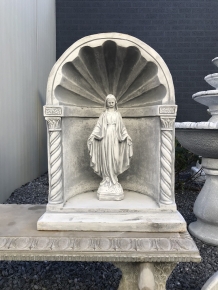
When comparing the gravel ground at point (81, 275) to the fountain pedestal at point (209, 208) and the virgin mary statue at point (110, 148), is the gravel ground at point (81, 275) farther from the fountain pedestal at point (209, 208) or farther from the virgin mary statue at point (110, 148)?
the virgin mary statue at point (110, 148)

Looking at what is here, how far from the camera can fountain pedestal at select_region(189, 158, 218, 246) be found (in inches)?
127

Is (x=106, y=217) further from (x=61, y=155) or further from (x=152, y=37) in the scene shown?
(x=152, y=37)

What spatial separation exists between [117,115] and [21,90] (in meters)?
3.09

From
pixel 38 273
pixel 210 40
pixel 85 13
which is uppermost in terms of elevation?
pixel 85 13

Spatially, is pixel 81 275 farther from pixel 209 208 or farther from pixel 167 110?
pixel 167 110

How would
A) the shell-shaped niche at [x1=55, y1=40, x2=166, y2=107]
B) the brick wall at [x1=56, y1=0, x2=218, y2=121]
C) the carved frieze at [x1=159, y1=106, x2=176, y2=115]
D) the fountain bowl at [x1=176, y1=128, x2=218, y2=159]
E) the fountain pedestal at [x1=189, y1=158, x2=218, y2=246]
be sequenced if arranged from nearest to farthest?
the carved frieze at [x1=159, y1=106, x2=176, y2=115]
the shell-shaped niche at [x1=55, y1=40, x2=166, y2=107]
the fountain bowl at [x1=176, y1=128, x2=218, y2=159]
the fountain pedestal at [x1=189, y1=158, x2=218, y2=246]
the brick wall at [x1=56, y1=0, x2=218, y2=121]

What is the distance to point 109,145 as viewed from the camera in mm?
2523

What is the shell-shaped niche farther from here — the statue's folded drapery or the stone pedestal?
the stone pedestal

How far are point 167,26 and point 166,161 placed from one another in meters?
5.87

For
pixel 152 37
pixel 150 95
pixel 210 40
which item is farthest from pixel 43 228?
pixel 210 40

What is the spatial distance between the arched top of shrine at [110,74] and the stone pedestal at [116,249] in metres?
1.05

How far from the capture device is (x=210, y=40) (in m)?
7.14

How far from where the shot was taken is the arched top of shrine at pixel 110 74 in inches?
87.7

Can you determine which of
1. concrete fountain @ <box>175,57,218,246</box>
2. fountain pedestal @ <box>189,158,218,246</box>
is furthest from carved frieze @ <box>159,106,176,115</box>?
fountain pedestal @ <box>189,158,218,246</box>
